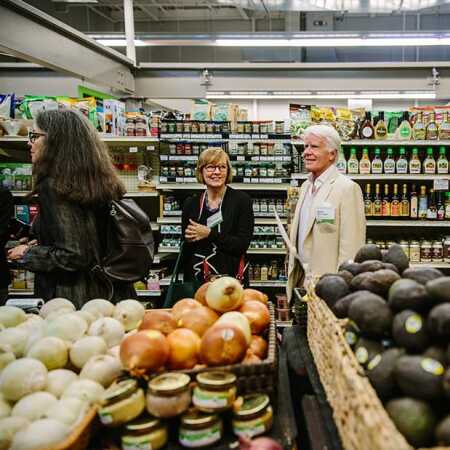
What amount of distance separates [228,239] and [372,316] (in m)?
1.97

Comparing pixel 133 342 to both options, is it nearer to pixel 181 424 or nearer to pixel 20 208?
pixel 181 424

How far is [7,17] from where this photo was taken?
305cm

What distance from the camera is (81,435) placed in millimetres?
1043

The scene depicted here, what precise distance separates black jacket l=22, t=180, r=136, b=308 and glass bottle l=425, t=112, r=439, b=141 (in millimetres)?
3560

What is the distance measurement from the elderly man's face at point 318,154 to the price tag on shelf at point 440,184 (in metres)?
1.94

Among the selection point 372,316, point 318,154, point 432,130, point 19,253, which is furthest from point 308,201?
point 432,130

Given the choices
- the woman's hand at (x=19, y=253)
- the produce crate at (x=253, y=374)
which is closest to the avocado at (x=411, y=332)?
the produce crate at (x=253, y=374)

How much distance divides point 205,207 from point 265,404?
7.27ft

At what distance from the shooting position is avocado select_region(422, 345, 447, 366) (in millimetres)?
1065

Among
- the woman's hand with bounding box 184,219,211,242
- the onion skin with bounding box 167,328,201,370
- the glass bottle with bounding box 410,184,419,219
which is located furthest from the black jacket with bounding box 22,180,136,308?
the glass bottle with bounding box 410,184,419,219

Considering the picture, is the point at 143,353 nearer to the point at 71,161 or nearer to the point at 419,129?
the point at 71,161

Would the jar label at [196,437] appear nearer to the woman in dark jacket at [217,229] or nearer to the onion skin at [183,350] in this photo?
the onion skin at [183,350]

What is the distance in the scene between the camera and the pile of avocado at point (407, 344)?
100 cm

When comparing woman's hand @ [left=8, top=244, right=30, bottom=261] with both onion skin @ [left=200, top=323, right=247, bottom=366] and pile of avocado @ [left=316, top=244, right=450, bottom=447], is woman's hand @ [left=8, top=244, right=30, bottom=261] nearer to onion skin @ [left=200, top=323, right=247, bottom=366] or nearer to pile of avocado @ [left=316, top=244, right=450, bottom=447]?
onion skin @ [left=200, top=323, right=247, bottom=366]
